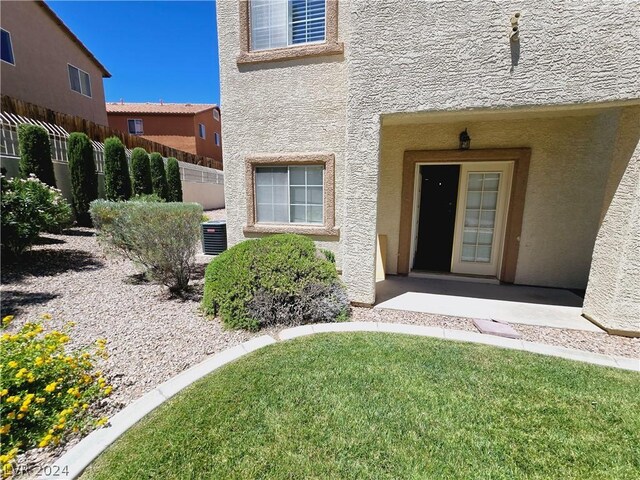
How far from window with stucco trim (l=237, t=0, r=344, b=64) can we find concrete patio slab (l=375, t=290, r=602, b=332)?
18.4 feet

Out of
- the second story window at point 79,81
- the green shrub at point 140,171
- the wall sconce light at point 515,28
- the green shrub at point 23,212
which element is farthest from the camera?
the second story window at point 79,81

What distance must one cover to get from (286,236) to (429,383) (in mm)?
3292

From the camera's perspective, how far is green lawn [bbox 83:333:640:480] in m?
2.25

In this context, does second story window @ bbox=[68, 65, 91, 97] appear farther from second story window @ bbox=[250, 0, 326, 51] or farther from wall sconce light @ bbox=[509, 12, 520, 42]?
wall sconce light @ bbox=[509, 12, 520, 42]

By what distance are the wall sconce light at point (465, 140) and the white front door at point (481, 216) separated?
20.3 inches

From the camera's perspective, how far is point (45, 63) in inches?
685

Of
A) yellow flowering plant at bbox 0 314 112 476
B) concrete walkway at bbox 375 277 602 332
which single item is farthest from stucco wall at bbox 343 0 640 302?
yellow flowering plant at bbox 0 314 112 476

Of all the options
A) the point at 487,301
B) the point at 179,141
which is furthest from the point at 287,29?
the point at 179,141

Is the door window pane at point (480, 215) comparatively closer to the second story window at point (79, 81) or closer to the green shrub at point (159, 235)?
the green shrub at point (159, 235)

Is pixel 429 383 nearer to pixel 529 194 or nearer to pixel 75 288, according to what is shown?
pixel 529 194

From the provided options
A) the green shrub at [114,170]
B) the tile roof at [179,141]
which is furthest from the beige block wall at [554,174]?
the tile roof at [179,141]

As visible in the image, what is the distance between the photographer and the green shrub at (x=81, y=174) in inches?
443

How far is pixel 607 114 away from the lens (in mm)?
5590

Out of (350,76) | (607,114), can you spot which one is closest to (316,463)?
(350,76)
